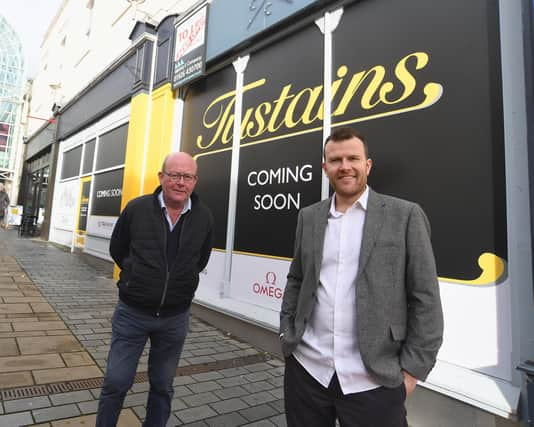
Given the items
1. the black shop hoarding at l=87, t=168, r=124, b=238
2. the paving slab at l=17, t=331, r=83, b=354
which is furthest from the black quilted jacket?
the black shop hoarding at l=87, t=168, r=124, b=238

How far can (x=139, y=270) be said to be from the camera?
1938 millimetres

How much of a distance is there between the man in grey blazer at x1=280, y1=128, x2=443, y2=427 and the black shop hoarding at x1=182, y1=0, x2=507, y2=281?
A: 63.8 inches

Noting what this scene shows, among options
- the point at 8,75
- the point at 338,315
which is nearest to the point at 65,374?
the point at 338,315

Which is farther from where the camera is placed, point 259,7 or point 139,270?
point 259,7

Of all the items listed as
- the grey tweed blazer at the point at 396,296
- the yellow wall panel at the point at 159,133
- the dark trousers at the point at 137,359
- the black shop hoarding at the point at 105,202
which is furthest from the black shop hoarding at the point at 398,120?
the black shop hoarding at the point at 105,202

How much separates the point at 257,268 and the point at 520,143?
9.80ft

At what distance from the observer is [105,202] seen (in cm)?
884

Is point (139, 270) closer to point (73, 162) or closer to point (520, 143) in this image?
point (520, 143)

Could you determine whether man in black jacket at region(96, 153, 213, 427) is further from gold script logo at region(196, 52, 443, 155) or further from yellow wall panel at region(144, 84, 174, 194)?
yellow wall panel at region(144, 84, 174, 194)

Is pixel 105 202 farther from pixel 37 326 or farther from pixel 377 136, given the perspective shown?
pixel 377 136

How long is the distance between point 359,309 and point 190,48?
5.65 metres

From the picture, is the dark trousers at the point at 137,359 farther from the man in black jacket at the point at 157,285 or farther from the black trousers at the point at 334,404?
the black trousers at the point at 334,404

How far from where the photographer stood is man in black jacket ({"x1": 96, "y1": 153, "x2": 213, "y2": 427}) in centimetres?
193

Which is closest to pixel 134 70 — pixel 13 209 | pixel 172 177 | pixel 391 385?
pixel 172 177
